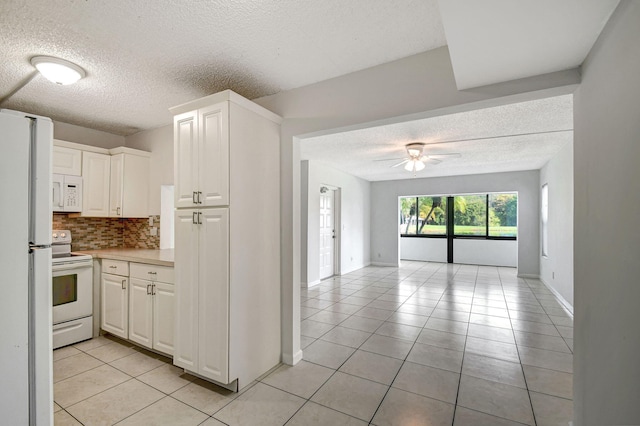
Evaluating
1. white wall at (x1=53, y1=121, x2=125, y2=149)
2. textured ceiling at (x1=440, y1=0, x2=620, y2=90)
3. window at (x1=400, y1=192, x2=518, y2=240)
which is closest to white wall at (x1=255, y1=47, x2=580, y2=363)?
textured ceiling at (x1=440, y1=0, x2=620, y2=90)

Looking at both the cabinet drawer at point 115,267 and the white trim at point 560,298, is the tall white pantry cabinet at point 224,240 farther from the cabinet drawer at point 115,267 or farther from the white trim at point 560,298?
the white trim at point 560,298

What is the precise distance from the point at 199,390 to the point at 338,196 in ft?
16.8

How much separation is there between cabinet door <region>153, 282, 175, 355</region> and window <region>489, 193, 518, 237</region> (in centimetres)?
856

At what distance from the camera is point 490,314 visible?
4.05m

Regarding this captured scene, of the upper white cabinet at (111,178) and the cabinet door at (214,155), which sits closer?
the cabinet door at (214,155)

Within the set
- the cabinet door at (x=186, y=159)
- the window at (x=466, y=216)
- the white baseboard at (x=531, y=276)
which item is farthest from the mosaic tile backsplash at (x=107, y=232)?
the window at (x=466, y=216)

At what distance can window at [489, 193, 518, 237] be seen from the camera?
8.31 meters

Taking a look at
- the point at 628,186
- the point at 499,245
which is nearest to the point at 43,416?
the point at 628,186

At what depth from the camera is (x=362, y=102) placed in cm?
236

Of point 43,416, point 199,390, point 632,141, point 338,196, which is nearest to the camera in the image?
point 632,141

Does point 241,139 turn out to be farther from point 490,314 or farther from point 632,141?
point 490,314

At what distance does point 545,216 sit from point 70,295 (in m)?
7.99

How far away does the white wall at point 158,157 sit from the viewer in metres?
3.77

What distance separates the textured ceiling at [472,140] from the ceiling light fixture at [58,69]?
8.75 ft
